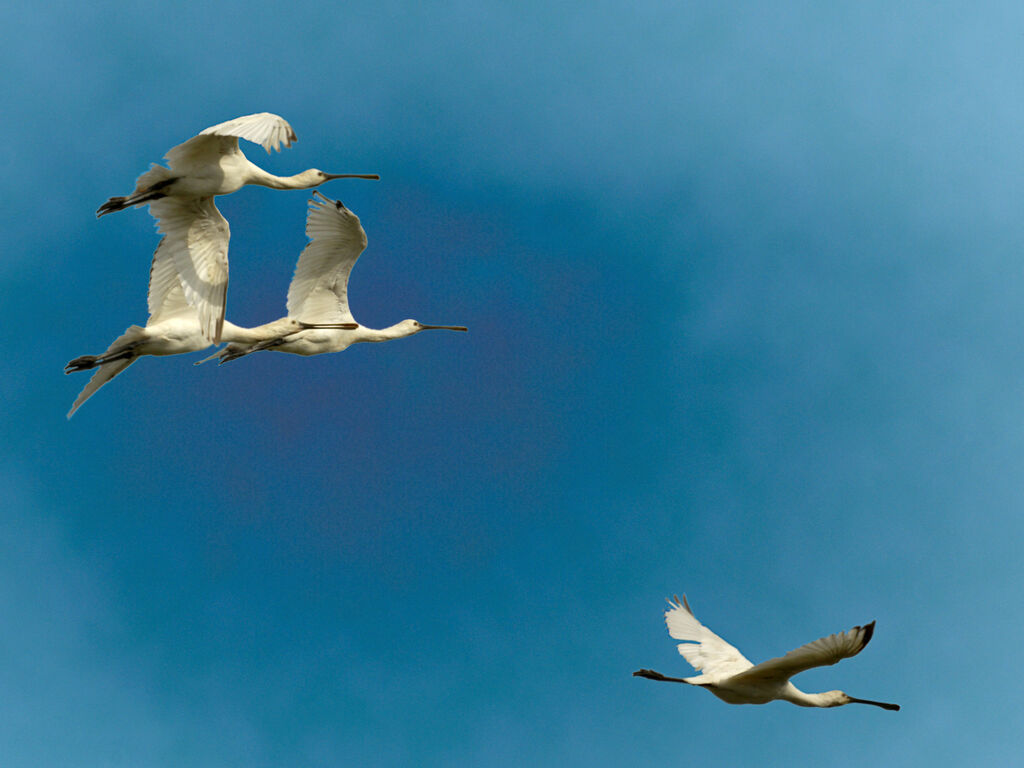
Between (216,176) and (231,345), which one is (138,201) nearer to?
(216,176)

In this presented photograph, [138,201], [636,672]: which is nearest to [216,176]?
[138,201]

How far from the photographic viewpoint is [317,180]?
2289cm

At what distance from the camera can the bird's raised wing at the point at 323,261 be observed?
2412 cm

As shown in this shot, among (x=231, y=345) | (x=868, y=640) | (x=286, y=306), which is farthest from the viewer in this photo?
(x=286, y=306)

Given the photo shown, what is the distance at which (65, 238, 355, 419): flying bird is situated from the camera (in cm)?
2003

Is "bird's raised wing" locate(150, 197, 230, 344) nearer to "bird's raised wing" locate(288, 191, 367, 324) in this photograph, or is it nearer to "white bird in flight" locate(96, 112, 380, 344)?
"white bird in flight" locate(96, 112, 380, 344)

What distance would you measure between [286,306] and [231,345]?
1924 mm

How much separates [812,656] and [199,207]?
35.5 feet

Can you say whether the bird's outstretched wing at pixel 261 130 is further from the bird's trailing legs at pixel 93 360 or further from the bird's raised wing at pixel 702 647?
the bird's raised wing at pixel 702 647

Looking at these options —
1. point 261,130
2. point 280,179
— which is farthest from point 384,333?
point 261,130

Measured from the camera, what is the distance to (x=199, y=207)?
19.7 m

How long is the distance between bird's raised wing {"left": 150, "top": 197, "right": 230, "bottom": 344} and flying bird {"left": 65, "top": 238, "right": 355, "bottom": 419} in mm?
264

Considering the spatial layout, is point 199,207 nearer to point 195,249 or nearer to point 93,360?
point 195,249

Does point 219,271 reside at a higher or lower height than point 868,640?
higher
